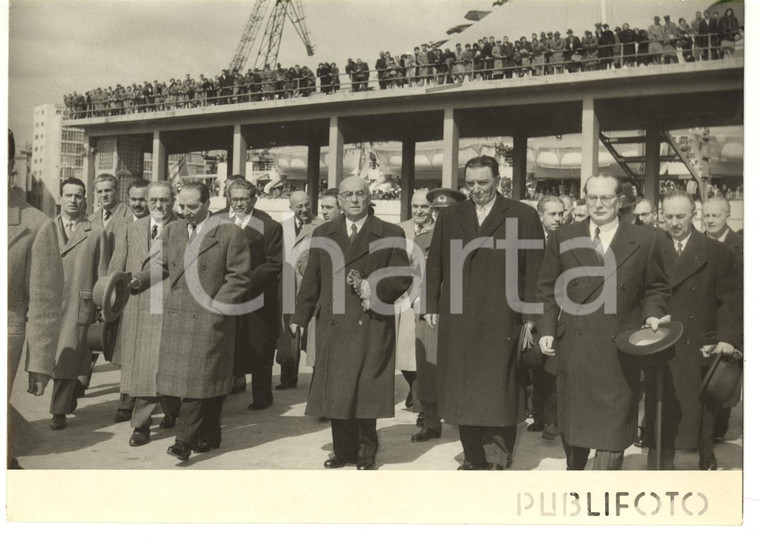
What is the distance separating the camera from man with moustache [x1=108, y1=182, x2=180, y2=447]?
Result: 5461 millimetres

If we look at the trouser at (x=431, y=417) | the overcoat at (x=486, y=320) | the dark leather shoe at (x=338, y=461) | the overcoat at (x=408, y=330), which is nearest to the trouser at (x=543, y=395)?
the trouser at (x=431, y=417)

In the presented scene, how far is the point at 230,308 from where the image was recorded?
201 inches

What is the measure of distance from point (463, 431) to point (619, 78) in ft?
40.1

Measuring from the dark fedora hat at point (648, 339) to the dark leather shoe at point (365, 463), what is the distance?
5.96ft

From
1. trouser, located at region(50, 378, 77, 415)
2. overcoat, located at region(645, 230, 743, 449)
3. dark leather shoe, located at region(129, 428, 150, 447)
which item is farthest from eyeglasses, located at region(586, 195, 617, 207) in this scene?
trouser, located at region(50, 378, 77, 415)

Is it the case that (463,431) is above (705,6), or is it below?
below

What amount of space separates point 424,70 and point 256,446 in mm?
11518

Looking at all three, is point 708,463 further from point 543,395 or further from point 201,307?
point 201,307

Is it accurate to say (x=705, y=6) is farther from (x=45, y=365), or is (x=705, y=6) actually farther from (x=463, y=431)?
(x=45, y=365)

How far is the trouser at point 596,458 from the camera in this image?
433 cm

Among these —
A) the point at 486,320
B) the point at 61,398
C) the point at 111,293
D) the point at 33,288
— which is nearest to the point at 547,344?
the point at 486,320

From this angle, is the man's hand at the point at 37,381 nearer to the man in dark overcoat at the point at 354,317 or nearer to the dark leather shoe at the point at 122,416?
the dark leather shoe at the point at 122,416

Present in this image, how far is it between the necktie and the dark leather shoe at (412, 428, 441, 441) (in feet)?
7.12
